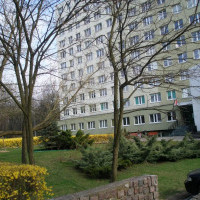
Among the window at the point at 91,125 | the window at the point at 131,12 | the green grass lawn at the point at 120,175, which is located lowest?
the green grass lawn at the point at 120,175

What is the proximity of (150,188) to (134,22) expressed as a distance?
4464 millimetres

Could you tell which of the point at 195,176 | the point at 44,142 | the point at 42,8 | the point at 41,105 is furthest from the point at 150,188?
A: the point at 44,142

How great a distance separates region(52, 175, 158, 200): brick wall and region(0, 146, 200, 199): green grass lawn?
2.70ft

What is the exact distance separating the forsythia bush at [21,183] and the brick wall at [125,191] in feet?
1.98

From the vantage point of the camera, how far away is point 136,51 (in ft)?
20.7

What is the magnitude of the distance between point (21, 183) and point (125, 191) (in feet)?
7.25

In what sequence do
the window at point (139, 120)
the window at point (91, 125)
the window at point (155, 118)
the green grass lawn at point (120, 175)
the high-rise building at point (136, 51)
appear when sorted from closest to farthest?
the high-rise building at point (136, 51) < the green grass lawn at point (120, 175) < the window at point (155, 118) < the window at point (139, 120) < the window at point (91, 125)

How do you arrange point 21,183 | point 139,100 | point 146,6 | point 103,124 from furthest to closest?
point 103,124, point 139,100, point 146,6, point 21,183

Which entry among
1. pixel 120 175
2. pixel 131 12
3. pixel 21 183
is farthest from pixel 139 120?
pixel 21 183

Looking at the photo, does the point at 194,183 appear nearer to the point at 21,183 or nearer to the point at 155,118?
the point at 21,183

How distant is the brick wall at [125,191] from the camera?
13.4 feet

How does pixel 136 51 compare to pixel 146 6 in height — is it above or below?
below

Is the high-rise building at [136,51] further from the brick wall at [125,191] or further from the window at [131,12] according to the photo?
the brick wall at [125,191]

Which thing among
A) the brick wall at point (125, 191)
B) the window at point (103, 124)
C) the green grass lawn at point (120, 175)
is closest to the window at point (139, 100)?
the window at point (103, 124)
